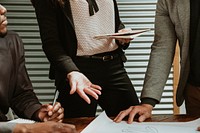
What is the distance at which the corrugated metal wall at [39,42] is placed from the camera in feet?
11.9

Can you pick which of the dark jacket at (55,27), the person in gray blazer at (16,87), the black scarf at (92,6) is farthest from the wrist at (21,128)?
the black scarf at (92,6)

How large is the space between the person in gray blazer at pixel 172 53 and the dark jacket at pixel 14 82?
47 centimetres

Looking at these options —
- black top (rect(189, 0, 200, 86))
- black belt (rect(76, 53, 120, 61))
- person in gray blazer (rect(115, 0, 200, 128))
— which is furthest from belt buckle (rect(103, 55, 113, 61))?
black top (rect(189, 0, 200, 86))

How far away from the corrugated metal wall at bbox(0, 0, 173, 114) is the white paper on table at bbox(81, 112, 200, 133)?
2.04 metres

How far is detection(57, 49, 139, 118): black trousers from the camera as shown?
2184mm

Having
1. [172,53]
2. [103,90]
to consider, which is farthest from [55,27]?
[172,53]

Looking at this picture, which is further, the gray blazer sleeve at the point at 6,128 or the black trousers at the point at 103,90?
the black trousers at the point at 103,90

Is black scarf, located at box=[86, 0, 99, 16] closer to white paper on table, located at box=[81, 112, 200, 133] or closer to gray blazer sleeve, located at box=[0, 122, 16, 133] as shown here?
white paper on table, located at box=[81, 112, 200, 133]

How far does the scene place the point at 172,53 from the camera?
2.00 metres

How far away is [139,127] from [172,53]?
0.52 m

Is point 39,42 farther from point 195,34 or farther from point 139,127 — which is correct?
point 139,127

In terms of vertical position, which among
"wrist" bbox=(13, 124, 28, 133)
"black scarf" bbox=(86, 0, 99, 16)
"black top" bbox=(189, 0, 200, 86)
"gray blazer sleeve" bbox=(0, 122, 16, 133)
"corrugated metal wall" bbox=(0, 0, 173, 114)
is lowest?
"corrugated metal wall" bbox=(0, 0, 173, 114)

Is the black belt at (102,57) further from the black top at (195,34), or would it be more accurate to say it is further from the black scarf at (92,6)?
the black top at (195,34)

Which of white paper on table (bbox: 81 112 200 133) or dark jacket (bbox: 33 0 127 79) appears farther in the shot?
dark jacket (bbox: 33 0 127 79)
